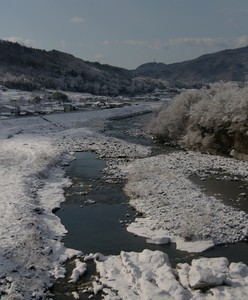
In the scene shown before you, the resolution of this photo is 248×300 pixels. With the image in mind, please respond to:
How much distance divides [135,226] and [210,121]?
30.7m

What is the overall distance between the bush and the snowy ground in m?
4.77

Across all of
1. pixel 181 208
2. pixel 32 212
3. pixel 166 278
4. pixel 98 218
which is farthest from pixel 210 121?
pixel 166 278

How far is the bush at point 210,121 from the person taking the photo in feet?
165

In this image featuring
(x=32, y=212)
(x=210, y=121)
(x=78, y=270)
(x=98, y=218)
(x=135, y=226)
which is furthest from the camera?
(x=210, y=121)

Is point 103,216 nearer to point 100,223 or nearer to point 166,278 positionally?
point 100,223

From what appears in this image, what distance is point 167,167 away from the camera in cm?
4234

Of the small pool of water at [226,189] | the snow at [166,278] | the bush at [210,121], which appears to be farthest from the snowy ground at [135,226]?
the bush at [210,121]

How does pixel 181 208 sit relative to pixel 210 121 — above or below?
below

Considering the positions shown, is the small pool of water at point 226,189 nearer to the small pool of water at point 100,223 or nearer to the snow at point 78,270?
the small pool of water at point 100,223

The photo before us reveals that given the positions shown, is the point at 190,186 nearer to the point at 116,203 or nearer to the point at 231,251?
the point at 116,203

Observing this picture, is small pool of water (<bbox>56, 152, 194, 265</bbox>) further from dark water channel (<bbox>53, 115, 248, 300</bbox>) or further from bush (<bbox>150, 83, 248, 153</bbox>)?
bush (<bbox>150, 83, 248, 153</bbox>)

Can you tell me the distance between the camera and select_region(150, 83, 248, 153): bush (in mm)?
50250


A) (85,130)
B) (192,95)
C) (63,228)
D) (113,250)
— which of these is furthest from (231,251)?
(85,130)

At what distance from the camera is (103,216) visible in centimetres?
2928
